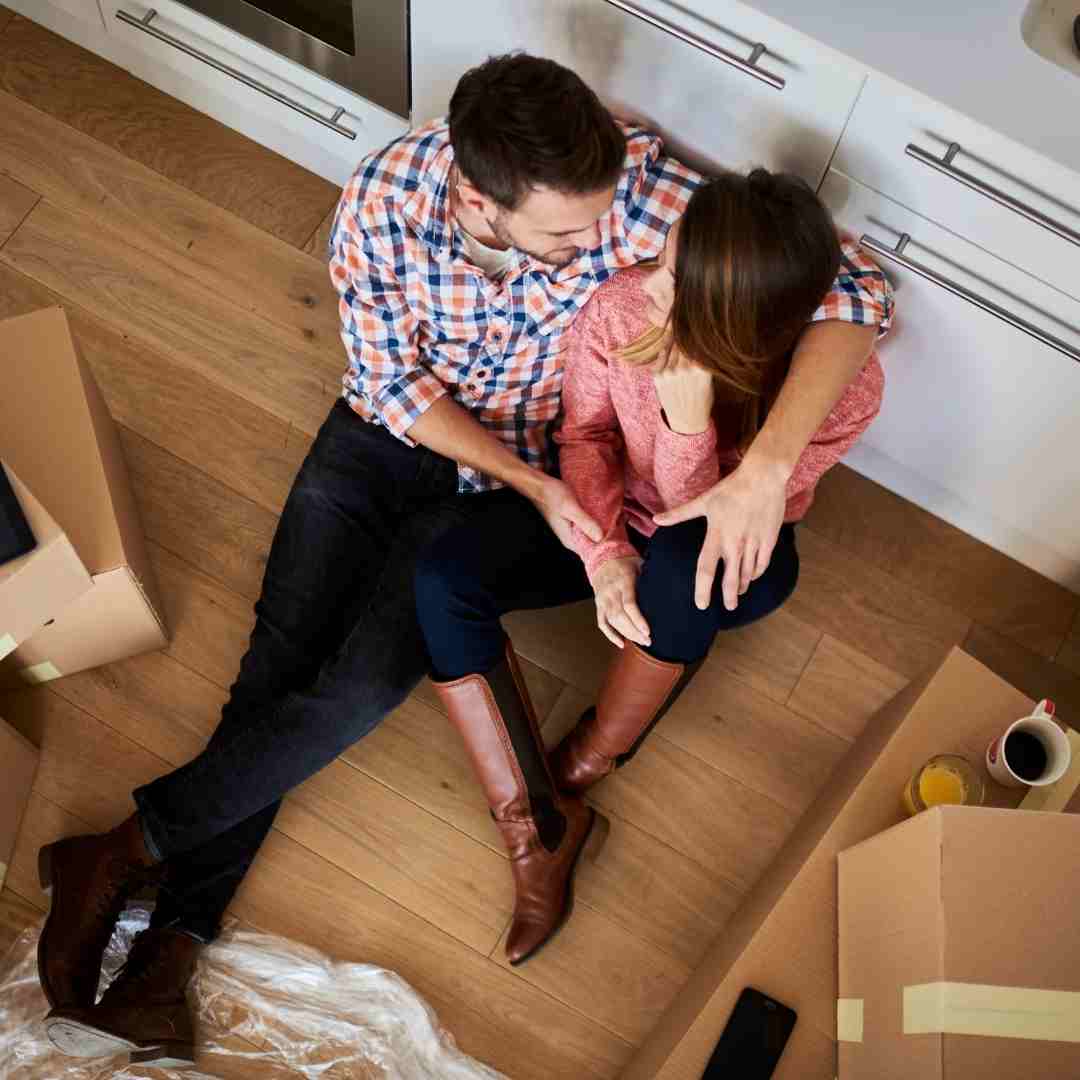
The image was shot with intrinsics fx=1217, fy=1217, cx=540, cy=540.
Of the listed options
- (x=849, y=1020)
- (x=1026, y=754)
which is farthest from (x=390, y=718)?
(x=1026, y=754)

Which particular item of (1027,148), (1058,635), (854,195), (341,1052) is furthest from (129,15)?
(1058,635)

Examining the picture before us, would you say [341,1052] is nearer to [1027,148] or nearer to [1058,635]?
[1058,635]

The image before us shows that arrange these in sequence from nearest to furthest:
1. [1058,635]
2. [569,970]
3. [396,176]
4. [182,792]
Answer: [396,176], [182,792], [569,970], [1058,635]

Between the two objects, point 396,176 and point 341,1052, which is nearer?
point 396,176

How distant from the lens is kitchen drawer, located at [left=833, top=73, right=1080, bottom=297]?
1.26 m

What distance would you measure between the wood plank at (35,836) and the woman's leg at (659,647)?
0.69 meters

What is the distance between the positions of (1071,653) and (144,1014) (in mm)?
1424

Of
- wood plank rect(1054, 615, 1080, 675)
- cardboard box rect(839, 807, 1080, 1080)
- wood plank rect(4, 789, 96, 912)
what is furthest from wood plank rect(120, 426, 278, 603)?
wood plank rect(1054, 615, 1080, 675)

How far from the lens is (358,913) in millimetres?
1704

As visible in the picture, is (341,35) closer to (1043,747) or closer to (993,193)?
(993,193)

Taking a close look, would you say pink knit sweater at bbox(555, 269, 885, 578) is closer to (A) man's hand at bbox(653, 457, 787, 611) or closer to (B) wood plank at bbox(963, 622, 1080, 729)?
(A) man's hand at bbox(653, 457, 787, 611)

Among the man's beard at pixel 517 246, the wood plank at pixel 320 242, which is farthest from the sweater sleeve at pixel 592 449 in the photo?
the wood plank at pixel 320 242

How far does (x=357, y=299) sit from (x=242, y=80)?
0.65 m

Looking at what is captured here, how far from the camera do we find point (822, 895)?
1.42 metres
